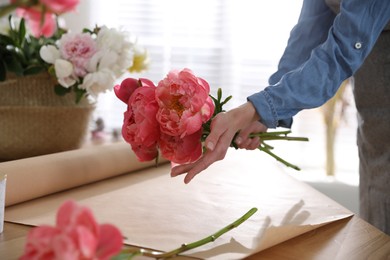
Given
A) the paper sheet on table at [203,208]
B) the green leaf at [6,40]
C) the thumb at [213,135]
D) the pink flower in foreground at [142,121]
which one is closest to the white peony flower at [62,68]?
the green leaf at [6,40]

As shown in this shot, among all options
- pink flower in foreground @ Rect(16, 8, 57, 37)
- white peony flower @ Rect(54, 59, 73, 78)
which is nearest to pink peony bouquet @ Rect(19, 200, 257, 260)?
pink flower in foreground @ Rect(16, 8, 57, 37)

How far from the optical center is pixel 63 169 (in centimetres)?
113

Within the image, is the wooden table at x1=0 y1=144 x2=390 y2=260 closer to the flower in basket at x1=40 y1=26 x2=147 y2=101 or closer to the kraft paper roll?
the kraft paper roll

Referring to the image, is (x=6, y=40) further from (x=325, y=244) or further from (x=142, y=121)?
(x=325, y=244)

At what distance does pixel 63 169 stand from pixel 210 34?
6.09 ft

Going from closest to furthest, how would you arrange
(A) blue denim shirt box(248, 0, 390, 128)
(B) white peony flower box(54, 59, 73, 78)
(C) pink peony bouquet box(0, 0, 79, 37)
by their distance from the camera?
(C) pink peony bouquet box(0, 0, 79, 37), (A) blue denim shirt box(248, 0, 390, 128), (B) white peony flower box(54, 59, 73, 78)

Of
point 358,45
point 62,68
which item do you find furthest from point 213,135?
point 62,68

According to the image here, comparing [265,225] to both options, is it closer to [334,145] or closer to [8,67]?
[8,67]

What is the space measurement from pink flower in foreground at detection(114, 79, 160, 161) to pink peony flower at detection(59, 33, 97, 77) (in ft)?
1.36

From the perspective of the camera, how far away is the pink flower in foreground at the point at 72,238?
42 centimetres

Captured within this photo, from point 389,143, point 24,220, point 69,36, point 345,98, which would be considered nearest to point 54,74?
point 69,36

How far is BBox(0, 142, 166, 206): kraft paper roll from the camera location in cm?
101

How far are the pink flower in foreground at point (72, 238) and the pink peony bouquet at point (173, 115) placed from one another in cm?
36

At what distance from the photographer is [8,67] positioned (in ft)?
4.06
